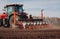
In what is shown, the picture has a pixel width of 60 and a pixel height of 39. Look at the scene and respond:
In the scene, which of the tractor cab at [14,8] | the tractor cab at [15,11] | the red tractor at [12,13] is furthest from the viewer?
the tractor cab at [14,8]

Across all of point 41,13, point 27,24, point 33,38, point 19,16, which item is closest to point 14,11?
point 19,16

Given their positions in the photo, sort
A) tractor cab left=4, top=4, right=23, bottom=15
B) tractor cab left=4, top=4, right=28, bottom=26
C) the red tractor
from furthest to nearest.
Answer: tractor cab left=4, top=4, right=23, bottom=15
the red tractor
tractor cab left=4, top=4, right=28, bottom=26

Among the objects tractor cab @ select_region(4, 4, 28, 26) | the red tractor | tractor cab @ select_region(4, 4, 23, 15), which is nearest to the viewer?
tractor cab @ select_region(4, 4, 28, 26)

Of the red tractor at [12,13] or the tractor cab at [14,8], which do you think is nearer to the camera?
the red tractor at [12,13]

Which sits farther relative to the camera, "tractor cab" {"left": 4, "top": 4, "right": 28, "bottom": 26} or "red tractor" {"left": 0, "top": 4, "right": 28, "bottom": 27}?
Answer: "red tractor" {"left": 0, "top": 4, "right": 28, "bottom": 27}

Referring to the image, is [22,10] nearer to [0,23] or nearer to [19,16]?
[19,16]

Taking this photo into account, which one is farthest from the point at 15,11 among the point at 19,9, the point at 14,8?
the point at 19,9

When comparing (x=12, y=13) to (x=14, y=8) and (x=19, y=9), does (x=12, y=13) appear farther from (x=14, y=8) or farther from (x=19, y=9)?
(x=19, y=9)

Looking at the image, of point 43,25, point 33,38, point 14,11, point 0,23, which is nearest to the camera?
point 33,38

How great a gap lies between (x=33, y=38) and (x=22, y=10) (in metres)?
11.4

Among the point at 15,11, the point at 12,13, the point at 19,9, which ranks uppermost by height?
the point at 19,9

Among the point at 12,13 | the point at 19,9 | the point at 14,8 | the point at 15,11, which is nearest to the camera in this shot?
the point at 15,11

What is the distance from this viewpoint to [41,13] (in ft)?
71.9

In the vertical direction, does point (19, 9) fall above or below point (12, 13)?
above
